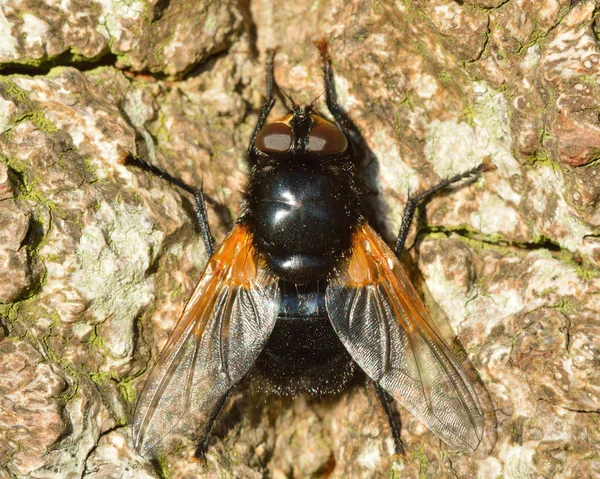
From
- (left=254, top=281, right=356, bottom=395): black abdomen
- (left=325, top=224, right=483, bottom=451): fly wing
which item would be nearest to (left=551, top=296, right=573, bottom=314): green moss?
(left=325, top=224, right=483, bottom=451): fly wing

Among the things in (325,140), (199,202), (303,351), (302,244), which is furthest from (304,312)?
(325,140)

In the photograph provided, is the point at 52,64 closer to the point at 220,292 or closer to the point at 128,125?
the point at 128,125

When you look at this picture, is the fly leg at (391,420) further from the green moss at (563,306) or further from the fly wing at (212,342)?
the green moss at (563,306)

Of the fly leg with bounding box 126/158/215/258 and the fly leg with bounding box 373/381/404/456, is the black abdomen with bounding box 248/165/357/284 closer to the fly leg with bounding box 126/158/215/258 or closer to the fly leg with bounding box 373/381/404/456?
the fly leg with bounding box 126/158/215/258

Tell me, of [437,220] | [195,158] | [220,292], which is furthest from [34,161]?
[437,220]

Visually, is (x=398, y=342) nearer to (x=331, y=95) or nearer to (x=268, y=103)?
(x=331, y=95)
